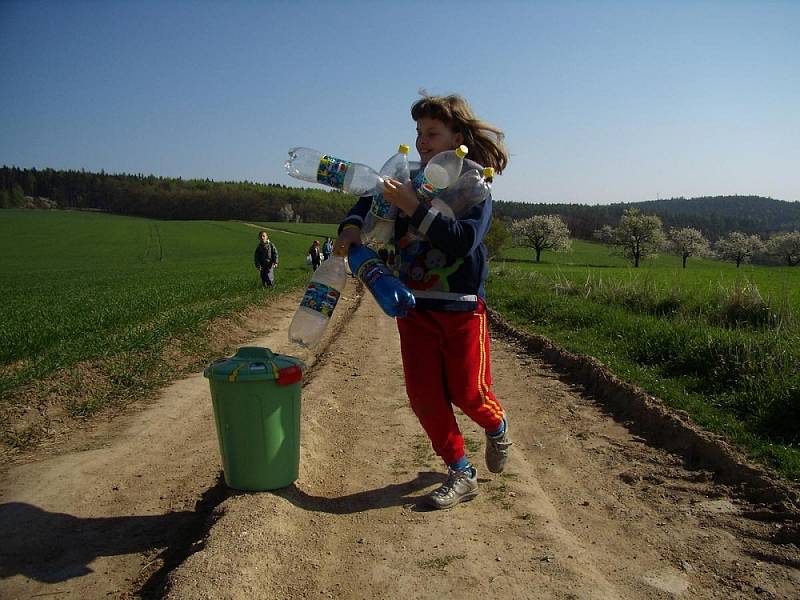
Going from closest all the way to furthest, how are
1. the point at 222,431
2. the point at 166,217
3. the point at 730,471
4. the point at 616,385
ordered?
1. the point at 222,431
2. the point at 730,471
3. the point at 616,385
4. the point at 166,217

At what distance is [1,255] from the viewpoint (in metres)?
51.4

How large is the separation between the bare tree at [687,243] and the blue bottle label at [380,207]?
299 ft

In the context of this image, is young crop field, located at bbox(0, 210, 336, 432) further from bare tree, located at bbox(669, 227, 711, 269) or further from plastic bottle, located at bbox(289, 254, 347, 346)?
bare tree, located at bbox(669, 227, 711, 269)

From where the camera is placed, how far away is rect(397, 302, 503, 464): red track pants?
138 inches

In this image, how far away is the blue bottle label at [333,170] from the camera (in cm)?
368

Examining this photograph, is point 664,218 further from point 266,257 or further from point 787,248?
point 266,257

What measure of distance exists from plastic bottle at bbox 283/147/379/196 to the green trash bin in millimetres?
1061

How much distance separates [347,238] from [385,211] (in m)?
0.27

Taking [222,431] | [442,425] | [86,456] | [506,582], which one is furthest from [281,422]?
[86,456]

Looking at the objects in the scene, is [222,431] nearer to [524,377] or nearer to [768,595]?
[768,595]

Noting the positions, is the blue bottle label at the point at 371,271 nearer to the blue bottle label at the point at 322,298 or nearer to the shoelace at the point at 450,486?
the blue bottle label at the point at 322,298

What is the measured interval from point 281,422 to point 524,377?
15.3 ft

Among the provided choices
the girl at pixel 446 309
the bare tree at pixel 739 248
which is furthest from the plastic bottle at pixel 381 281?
the bare tree at pixel 739 248

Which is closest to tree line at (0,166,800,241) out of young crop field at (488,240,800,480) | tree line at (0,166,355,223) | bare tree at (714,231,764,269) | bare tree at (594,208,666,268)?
tree line at (0,166,355,223)
